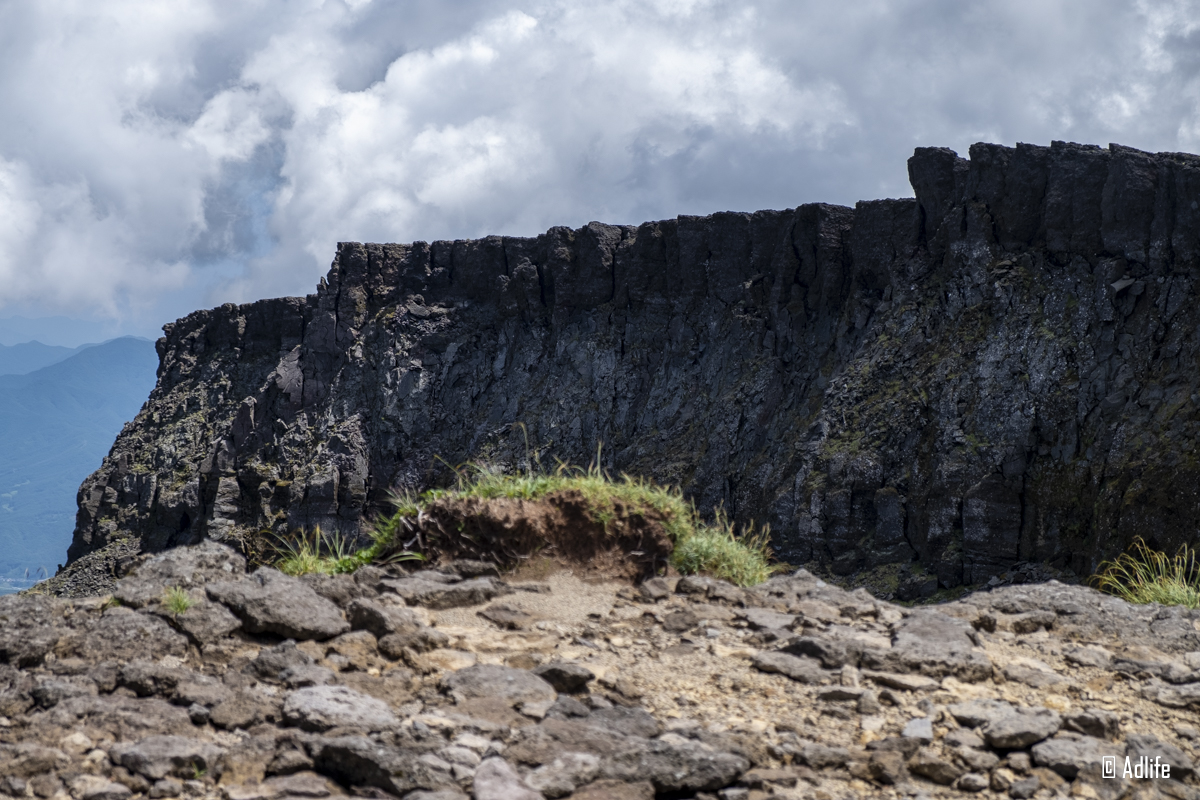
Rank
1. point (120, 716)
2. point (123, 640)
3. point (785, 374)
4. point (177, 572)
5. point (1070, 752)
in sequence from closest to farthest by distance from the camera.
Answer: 1. point (120, 716)
2. point (1070, 752)
3. point (123, 640)
4. point (177, 572)
5. point (785, 374)

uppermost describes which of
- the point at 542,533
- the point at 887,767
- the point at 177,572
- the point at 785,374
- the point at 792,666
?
the point at 785,374

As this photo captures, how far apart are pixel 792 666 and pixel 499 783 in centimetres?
278

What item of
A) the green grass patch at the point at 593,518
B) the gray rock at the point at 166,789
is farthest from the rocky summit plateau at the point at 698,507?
the green grass patch at the point at 593,518

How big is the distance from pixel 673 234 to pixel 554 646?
67.9 m

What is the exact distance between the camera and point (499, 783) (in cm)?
509

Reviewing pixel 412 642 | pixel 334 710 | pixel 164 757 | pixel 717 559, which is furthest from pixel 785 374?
pixel 164 757

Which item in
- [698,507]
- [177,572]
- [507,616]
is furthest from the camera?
[698,507]

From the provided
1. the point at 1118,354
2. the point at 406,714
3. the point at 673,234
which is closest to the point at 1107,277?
the point at 1118,354

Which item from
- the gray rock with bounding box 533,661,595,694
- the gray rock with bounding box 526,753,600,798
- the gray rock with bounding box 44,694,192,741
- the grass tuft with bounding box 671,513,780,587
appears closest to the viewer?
the gray rock with bounding box 526,753,600,798

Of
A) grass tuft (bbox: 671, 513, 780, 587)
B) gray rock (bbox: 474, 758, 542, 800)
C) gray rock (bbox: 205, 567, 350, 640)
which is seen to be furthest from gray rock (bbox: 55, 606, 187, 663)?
grass tuft (bbox: 671, 513, 780, 587)

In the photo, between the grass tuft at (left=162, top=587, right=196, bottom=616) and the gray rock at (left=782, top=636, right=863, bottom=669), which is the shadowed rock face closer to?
the gray rock at (left=782, top=636, right=863, bottom=669)

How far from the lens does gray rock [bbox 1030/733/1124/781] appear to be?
582 cm

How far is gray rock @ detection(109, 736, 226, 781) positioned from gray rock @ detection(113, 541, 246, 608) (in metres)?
2.17

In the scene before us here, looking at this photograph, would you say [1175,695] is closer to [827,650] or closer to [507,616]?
[827,650]
